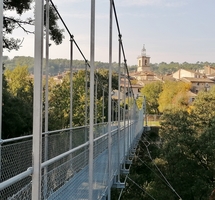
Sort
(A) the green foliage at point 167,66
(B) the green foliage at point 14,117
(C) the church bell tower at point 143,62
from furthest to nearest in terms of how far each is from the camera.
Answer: (A) the green foliage at point 167,66
(C) the church bell tower at point 143,62
(B) the green foliage at point 14,117

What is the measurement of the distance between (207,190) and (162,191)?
1658 millimetres

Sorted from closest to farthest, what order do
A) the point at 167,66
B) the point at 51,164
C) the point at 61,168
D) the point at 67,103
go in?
the point at 61,168, the point at 51,164, the point at 67,103, the point at 167,66

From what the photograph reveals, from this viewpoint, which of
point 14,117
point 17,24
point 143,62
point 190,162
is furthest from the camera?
point 143,62

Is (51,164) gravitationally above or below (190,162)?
above

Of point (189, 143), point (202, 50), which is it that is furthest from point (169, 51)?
point (189, 143)

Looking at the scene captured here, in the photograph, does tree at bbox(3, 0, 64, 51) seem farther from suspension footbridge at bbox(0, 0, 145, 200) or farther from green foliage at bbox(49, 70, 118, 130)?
green foliage at bbox(49, 70, 118, 130)

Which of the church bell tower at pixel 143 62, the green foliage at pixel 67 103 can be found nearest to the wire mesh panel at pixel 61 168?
the green foliage at pixel 67 103

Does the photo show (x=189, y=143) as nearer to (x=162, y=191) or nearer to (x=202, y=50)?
(x=162, y=191)

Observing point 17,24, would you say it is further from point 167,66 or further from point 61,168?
point 167,66

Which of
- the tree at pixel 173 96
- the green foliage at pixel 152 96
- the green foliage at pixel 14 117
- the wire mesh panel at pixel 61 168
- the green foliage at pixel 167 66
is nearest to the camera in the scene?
the wire mesh panel at pixel 61 168

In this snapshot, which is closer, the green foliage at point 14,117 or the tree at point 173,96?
the green foliage at point 14,117

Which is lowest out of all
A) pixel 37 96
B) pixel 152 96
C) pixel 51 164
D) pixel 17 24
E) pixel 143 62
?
pixel 152 96

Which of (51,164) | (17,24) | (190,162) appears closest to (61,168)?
(51,164)

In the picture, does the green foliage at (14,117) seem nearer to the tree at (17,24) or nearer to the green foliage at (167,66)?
the tree at (17,24)
